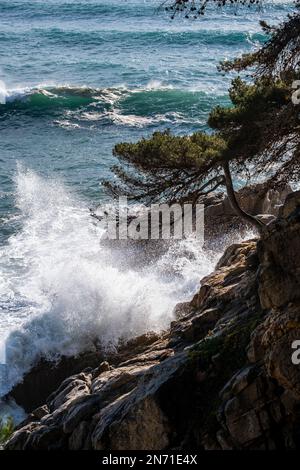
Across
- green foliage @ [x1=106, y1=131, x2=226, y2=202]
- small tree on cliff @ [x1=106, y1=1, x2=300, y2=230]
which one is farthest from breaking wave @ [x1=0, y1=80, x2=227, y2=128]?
small tree on cliff @ [x1=106, y1=1, x2=300, y2=230]

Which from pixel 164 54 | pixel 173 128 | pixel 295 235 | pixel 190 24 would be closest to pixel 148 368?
pixel 295 235

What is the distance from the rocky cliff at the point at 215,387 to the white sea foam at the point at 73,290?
4.21m

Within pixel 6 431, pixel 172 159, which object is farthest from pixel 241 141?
pixel 6 431

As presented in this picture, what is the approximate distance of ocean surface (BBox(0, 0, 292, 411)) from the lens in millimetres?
17797

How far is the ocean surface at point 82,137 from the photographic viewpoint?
17.8 metres

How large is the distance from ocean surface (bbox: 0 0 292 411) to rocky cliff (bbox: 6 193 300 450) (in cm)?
438

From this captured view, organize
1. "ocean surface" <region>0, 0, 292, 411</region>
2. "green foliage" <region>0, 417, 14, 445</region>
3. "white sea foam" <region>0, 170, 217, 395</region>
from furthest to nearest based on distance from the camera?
"ocean surface" <region>0, 0, 292, 411</region> → "white sea foam" <region>0, 170, 217, 395</region> → "green foliage" <region>0, 417, 14, 445</region>

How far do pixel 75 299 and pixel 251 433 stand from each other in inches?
418

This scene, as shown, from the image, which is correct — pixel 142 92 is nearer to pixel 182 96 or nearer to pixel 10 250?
pixel 182 96

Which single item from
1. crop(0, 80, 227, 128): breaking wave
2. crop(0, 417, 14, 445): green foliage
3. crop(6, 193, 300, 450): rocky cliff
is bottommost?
crop(0, 417, 14, 445): green foliage
